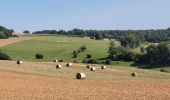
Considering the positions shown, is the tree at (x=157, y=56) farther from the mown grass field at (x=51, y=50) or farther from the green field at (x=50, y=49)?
the green field at (x=50, y=49)

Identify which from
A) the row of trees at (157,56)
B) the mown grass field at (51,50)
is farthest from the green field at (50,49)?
the row of trees at (157,56)

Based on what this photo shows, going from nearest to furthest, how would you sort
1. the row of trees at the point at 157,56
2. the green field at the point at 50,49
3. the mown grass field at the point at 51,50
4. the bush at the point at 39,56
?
the bush at the point at 39,56 < the row of trees at the point at 157,56 < the mown grass field at the point at 51,50 < the green field at the point at 50,49

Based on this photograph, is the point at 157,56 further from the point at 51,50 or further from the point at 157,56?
the point at 51,50

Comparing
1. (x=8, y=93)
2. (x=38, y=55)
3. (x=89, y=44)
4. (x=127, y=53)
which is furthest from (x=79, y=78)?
(x=89, y=44)

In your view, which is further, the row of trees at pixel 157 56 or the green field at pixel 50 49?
the green field at pixel 50 49

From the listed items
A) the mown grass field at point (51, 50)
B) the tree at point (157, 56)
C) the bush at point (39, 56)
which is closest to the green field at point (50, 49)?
the mown grass field at point (51, 50)

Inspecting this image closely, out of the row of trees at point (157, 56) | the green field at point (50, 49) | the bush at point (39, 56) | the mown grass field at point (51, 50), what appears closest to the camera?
the bush at point (39, 56)

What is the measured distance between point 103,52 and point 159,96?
95.3 metres

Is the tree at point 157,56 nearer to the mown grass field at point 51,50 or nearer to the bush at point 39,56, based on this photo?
the mown grass field at point 51,50

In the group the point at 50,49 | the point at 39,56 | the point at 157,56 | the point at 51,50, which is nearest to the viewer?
the point at 39,56

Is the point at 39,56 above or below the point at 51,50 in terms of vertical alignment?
below

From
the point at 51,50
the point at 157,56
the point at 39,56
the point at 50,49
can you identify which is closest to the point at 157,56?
the point at 157,56

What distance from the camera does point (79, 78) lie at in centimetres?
3756

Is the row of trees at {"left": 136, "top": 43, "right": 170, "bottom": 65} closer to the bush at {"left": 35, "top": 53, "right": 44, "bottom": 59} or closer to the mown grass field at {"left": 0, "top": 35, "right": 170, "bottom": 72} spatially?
the mown grass field at {"left": 0, "top": 35, "right": 170, "bottom": 72}
